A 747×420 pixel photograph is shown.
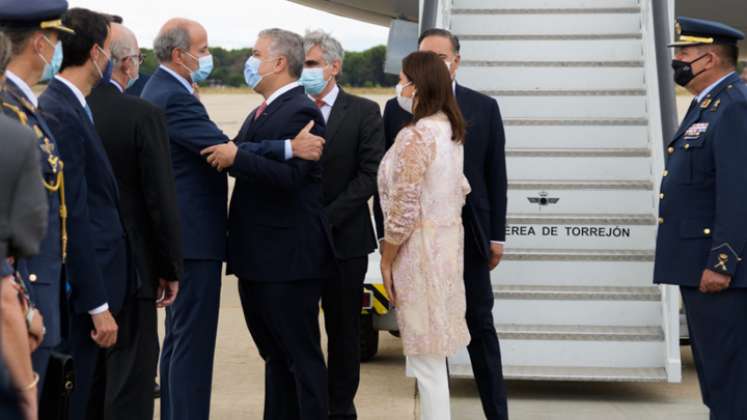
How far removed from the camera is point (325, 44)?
18.6ft

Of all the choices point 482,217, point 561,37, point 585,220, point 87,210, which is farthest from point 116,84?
point 561,37

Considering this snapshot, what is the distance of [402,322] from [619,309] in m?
2.03

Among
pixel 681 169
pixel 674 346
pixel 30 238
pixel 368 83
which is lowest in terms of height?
pixel 368 83

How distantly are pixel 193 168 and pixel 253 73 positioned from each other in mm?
452

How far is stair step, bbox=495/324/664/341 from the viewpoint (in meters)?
6.36

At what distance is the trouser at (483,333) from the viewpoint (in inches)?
215

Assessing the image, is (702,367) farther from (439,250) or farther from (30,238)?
(30,238)

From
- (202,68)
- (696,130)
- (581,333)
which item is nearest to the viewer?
(696,130)

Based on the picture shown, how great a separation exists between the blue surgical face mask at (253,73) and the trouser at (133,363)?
1088mm

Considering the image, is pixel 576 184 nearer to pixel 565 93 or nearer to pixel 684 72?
pixel 565 93

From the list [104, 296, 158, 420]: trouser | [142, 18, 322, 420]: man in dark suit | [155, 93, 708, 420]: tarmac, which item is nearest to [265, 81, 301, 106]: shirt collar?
[142, 18, 322, 420]: man in dark suit

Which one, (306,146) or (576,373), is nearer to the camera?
(306,146)

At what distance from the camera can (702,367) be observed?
4.80m

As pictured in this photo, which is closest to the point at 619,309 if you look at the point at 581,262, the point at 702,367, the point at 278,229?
the point at 581,262
